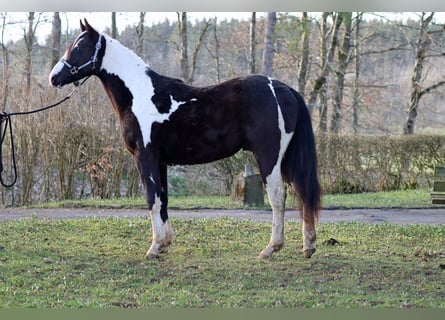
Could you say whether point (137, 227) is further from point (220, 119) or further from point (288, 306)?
point (288, 306)

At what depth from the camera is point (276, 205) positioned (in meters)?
7.39

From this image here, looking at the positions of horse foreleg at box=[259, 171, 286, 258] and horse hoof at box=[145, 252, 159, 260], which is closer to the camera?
horse foreleg at box=[259, 171, 286, 258]

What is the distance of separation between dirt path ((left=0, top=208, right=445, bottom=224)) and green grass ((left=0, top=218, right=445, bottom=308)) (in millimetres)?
1429

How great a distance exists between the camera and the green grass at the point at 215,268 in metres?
5.92

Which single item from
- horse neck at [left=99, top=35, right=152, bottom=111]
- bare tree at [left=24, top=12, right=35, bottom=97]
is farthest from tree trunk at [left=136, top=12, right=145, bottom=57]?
horse neck at [left=99, top=35, right=152, bottom=111]

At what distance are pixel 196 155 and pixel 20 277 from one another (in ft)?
7.34

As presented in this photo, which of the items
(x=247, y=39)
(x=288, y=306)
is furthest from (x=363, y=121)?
(x=288, y=306)

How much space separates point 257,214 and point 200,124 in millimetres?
4274

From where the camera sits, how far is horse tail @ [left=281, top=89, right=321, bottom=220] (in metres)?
7.39

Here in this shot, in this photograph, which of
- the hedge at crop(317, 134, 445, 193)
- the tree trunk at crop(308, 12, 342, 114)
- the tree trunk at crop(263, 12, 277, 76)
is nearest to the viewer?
the tree trunk at crop(263, 12, 277, 76)

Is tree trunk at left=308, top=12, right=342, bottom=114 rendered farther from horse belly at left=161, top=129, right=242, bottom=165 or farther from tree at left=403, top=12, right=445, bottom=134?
horse belly at left=161, top=129, right=242, bottom=165

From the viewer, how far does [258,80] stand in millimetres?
7477

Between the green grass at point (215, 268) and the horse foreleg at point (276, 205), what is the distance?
0.14 metres

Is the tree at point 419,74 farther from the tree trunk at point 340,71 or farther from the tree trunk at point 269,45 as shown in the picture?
the tree trunk at point 269,45
